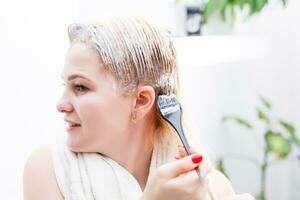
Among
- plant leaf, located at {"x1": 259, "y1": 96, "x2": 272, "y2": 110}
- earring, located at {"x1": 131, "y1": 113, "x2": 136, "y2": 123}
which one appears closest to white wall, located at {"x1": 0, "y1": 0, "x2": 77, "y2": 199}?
earring, located at {"x1": 131, "y1": 113, "x2": 136, "y2": 123}

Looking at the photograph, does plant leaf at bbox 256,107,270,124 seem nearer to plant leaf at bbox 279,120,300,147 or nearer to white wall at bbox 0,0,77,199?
plant leaf at bbox 279,120,300,147

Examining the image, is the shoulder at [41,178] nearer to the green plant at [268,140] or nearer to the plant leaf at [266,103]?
the green plant at [268,140]

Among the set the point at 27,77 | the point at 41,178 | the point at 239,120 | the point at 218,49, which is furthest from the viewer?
the point at 239,120

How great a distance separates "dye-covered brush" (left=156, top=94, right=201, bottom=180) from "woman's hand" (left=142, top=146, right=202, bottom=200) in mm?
32

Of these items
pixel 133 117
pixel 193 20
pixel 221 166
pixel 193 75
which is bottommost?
pixel 221 166

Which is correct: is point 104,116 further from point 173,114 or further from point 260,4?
point 260,4

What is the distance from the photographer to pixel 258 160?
6.62 ft

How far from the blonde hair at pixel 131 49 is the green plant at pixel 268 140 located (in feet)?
3.67

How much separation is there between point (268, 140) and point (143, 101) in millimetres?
1257

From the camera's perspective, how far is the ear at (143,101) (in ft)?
2.16

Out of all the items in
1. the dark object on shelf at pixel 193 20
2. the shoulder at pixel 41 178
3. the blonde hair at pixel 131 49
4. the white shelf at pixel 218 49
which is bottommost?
the white shelf at pixel 218 49

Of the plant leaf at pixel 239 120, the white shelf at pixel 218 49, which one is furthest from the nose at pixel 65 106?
the plant leaf at pixel 239 120

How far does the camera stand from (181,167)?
0.57m

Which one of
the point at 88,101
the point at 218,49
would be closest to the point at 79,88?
the point at 88,101
